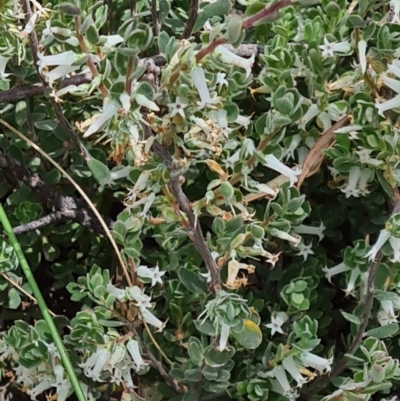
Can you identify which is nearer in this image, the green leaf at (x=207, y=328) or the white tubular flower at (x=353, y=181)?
the green leaf at (x=207, y=328)

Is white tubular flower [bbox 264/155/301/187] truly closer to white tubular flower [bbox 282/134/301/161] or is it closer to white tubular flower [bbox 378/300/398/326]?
white tubular flower [bbox 282/134/301/161]

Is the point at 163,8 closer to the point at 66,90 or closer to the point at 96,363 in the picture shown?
the point at 66,90

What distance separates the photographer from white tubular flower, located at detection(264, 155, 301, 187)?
95cm

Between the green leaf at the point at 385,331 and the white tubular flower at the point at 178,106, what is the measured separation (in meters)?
0.48

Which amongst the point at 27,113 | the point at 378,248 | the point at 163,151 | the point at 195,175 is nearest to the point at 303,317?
the point at 378,248

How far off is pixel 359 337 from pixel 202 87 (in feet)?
1.58

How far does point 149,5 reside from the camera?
1247mm

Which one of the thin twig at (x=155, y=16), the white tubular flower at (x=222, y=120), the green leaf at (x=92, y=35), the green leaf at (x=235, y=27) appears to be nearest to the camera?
the green leaf at (x=235, y=27)

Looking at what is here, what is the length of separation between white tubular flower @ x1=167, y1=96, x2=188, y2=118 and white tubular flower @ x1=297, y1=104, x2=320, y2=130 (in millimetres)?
325

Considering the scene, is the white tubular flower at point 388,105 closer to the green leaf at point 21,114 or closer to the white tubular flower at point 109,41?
the white tubular flower at point 109,41

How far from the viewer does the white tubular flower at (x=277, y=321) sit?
106 centimetres

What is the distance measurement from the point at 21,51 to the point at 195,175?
33 cm

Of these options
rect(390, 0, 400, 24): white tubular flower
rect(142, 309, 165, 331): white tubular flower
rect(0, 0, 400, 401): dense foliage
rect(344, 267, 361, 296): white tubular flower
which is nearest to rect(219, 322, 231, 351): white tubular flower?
rect(0, 0, 400, 401): dense foliage

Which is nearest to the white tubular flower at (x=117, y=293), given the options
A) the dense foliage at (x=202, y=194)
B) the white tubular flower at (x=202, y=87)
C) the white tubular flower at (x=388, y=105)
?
the dense foliage at (x=202, y=194)
